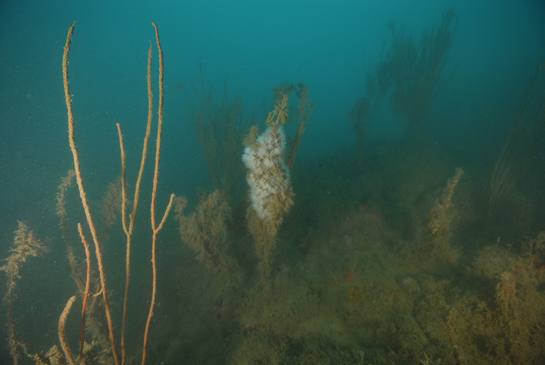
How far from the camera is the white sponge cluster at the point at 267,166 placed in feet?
9.17

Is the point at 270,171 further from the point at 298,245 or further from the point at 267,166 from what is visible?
the point at 298,245

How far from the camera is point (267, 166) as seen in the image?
9.25 feet

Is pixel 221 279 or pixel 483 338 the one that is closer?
pixel 483 338

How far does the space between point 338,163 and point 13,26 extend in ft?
177

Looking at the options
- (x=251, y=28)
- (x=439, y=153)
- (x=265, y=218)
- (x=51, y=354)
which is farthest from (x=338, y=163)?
(x=251, y=28)

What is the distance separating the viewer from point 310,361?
8.62ft

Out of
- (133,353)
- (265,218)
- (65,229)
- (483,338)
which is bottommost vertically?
(483,338)

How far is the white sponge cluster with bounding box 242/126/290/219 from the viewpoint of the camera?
9.17ft

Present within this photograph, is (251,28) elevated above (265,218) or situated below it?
above

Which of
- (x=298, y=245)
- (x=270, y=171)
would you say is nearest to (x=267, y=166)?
(x=270, y=171)

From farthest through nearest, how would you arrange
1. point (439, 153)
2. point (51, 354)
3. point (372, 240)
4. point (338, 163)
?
point (338, 163) < point (439, 153) < point (372, 240) < point (51, 354)

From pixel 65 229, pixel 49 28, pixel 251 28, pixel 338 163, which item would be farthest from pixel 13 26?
pixel 251 28

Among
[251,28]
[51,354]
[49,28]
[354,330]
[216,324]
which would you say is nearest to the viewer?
[51,354]

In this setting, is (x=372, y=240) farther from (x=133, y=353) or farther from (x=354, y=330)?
(x=133, y=353)
